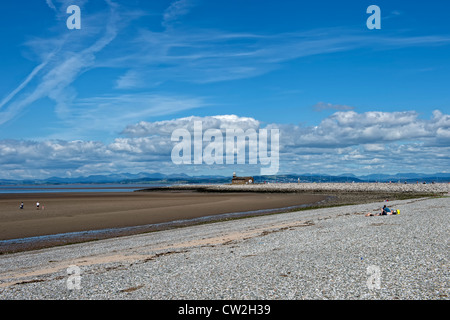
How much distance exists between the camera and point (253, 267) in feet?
Answer: 52.2

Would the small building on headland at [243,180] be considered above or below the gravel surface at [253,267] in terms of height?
below

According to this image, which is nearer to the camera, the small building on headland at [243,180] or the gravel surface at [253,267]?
the gravel surface at [253,267]

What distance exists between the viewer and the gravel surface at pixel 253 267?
12.6 metres

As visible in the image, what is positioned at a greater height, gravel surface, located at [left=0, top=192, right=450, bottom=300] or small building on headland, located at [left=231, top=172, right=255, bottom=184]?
gravel surface, located at [left=0, top=192, right=450, bottom=300]

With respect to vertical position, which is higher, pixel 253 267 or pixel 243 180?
pixel 253 267

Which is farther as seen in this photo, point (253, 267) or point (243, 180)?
point (243, 180)

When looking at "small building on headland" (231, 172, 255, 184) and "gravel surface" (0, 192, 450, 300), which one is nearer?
"gravel surface" (0, 192, 450, 300)

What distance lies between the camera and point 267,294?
1218cm

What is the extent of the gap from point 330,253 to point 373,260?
7.95ft

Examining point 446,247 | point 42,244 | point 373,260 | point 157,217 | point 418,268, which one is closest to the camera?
point 418,268

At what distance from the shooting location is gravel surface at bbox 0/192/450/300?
12578 mm
